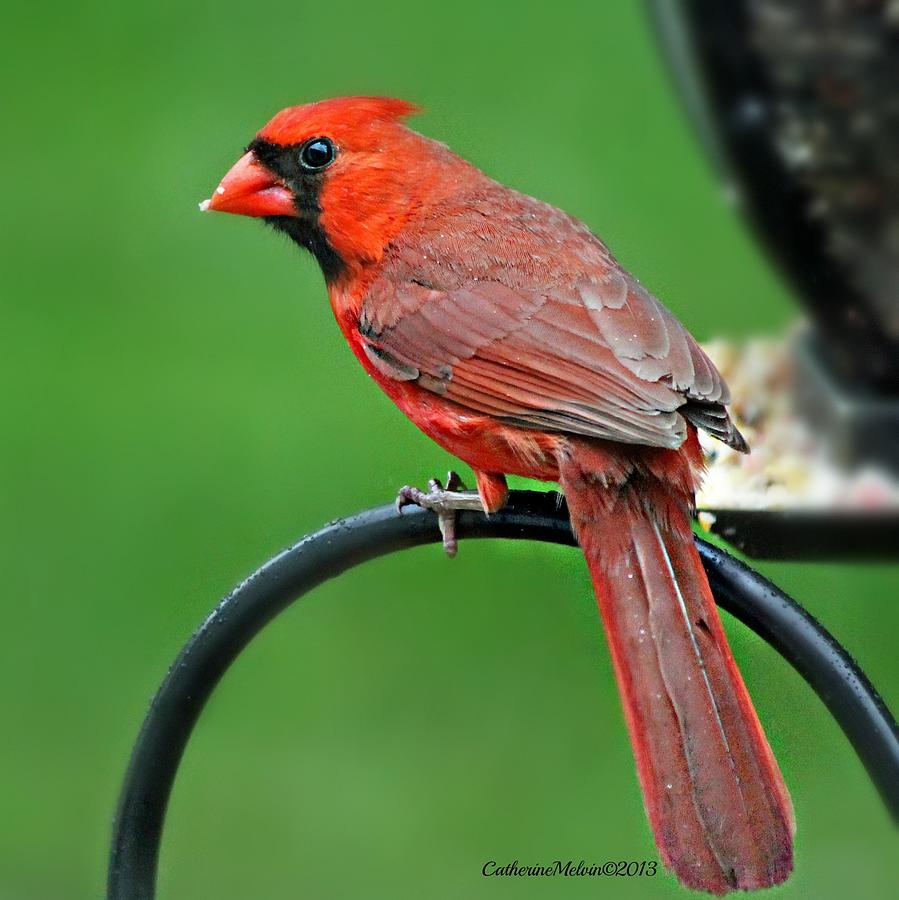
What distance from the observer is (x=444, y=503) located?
8.67 ft

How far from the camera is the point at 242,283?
209 inches

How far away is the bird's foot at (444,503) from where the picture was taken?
261cm

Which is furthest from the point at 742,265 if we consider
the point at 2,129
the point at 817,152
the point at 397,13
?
the point at 2,129

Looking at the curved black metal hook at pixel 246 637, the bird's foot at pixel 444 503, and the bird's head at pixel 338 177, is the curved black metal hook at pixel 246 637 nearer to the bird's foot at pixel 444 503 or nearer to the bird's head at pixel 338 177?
the bird's foot at pixel 444 503

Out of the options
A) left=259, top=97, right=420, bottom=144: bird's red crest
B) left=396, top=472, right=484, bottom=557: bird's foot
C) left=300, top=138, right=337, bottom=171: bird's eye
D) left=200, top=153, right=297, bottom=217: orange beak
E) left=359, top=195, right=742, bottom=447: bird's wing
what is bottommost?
left=396, top=472, right=484, bottom=557: bird's foot

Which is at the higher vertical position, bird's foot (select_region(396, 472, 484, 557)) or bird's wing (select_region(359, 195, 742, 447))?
bird's wing (select_region(359, 195, 742, 447))

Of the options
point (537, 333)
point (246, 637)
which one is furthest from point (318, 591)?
point (246, 637)

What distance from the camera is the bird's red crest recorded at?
9.98ft

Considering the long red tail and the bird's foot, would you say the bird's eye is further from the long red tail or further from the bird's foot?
the long red tail

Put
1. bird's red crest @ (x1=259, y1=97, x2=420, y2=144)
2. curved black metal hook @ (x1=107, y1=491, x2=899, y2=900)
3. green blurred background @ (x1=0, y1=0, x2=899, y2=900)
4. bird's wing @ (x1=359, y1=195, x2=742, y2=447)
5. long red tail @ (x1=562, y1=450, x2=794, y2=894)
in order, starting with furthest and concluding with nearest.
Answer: green blurred background @ (x1=0, y1=0, x2=899, y2=900) < bird's red crest @ (x1=259, y1=97, x2=420, y2=144) < bird's wing @ (x1=359, y1=195, x2=742, y2=447) < curved black metal hook @ (x1=107, y1=491, x2=899, y2=900) < long red tail @ (x1=562, y1=450, x2=794, y2=894)

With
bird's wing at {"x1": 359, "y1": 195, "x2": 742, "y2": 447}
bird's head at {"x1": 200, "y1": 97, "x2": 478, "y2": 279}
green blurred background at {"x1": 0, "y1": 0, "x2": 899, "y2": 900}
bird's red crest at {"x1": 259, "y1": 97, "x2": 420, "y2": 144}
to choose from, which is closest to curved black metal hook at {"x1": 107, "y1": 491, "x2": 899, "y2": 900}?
bird's wing at {"x1": 359, "y1": 195, "x2": 742, "y2": 447}

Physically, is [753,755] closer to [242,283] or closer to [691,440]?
[691,440]

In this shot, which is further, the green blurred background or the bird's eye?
the green blurred background

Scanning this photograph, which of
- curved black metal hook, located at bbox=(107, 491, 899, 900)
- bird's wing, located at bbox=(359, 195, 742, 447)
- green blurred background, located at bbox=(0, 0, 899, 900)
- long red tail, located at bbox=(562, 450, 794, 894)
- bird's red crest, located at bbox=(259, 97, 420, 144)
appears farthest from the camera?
green blurred background, located at bbox=(0, 0, 899, 900)
